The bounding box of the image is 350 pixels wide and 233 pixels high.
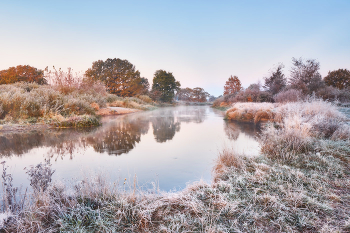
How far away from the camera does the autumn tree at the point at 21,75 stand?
21484 mm

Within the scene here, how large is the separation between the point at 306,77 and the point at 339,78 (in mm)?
17846

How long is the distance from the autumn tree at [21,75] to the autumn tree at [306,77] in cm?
2665

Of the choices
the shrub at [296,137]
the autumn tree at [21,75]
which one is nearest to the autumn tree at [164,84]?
the autumn tree at [21,75]

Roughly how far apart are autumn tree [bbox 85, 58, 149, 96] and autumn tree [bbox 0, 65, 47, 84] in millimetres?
8055

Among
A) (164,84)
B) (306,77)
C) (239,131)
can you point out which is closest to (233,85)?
(164,84)

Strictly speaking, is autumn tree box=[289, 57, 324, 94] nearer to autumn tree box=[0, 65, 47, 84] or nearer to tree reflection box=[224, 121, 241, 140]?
tree reflection box=[224, 121, 241, 140]

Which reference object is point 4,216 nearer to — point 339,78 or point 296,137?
point 296,137

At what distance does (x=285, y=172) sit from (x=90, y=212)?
9.13 feet

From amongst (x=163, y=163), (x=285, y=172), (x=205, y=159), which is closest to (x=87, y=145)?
(x=163, y=163)

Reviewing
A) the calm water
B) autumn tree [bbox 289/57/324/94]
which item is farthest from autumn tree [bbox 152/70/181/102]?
the calm water

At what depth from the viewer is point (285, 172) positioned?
2.92 m

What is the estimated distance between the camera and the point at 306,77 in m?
17.4

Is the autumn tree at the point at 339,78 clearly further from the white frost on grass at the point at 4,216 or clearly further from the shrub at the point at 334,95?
the white frost on grass at the point at 4,216

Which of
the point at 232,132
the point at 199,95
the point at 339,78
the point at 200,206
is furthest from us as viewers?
the point at 199,95
